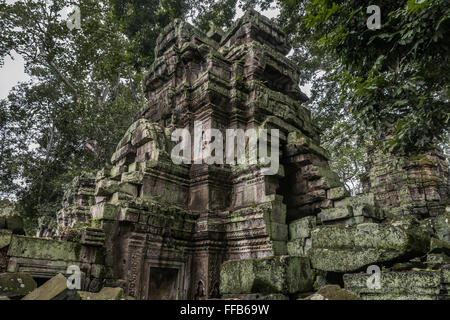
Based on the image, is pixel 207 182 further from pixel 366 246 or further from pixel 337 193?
pixel 366 246

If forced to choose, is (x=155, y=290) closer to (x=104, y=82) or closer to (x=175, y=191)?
(x=175, y=191)

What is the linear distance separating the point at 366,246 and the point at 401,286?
83 centimetres

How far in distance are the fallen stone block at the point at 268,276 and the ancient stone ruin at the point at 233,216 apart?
0.05 feet

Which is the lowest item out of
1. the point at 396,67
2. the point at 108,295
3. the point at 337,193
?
the point at 108,295

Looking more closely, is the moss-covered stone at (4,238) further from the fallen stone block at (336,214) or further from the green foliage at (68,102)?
the green foliage at (68,102)

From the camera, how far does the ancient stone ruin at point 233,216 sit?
11.5 feet

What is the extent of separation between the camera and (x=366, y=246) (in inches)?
149

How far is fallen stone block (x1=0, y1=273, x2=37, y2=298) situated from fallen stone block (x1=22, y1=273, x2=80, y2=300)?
574 mm

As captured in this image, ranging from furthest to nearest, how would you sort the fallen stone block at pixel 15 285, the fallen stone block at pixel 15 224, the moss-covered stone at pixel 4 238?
the fallen stone block at pixel 15 224
the moss-covered stone at pixel 4 238
the fallen stone block at pixel 15 285

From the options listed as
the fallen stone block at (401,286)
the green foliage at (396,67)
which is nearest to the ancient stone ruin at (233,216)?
the fallen stone block at (401,286)

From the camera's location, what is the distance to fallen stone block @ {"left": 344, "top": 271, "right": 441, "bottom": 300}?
2.81 m

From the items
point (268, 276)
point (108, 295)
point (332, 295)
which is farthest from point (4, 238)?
point (332, 295)

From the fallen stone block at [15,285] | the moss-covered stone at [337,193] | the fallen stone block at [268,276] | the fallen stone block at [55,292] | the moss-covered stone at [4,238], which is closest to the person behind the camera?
the fallen stone block at [55,292]

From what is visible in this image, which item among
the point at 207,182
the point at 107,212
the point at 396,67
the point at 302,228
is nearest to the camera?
the point at 396,67
